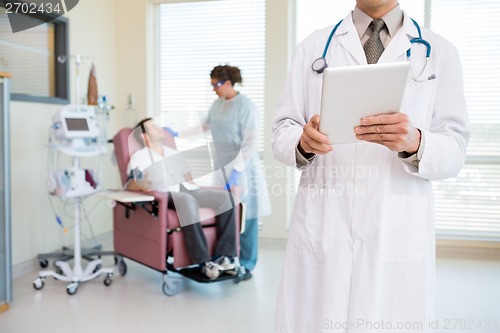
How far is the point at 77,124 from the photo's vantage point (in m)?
3.23

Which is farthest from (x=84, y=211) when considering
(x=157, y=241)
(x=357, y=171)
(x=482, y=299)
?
(x=357, y=171)

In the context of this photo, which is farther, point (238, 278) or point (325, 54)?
point (238, 278)

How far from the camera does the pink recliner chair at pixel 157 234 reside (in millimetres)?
3104

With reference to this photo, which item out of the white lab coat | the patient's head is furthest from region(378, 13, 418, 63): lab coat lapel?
the patient's head

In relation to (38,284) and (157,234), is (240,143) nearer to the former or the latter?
(157,234)

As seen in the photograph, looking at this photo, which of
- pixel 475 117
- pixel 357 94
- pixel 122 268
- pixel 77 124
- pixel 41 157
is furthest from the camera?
pixel 475 117

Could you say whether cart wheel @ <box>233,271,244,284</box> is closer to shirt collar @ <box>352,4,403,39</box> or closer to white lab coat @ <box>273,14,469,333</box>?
white lab coat @ <box>273,14,469,333</box>

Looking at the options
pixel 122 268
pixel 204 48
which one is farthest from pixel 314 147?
pixel 204 48

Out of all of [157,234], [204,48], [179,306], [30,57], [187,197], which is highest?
[204,48]

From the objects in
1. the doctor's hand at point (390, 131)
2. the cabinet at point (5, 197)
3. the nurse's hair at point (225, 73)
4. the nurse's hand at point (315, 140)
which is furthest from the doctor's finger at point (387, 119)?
the nurse's hair at point (225, 73)

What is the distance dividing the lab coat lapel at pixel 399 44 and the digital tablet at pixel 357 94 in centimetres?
26

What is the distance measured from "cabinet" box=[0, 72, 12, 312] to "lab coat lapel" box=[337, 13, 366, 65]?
2161mm

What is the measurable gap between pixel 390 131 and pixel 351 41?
0.37m

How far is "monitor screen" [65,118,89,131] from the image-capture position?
3.18m
